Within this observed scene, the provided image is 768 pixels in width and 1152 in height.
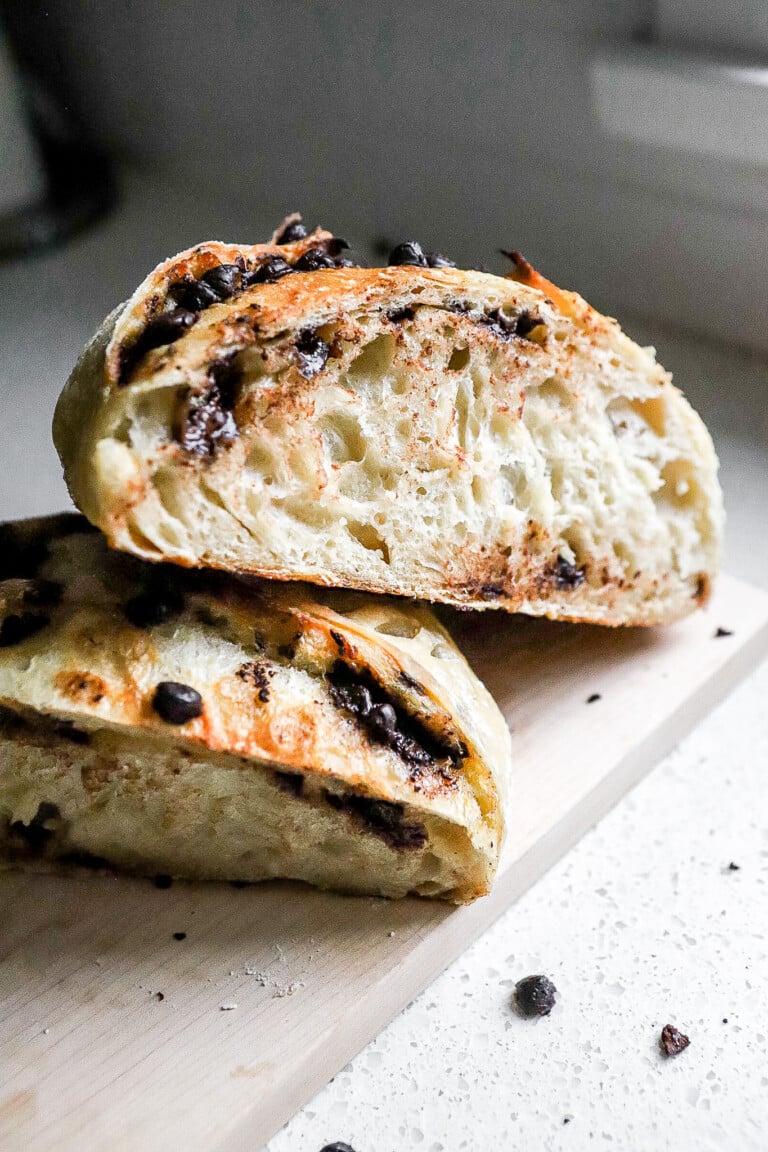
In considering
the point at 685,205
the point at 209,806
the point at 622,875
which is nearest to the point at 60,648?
the point at 209,806

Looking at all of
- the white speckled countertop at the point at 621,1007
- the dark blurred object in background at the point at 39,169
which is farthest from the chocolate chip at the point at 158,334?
the dark blurred object in background at the point at 39,169

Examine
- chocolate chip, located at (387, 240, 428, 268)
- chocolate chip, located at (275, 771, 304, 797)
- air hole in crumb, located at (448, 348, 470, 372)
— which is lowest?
chocolate chip, located at (275, 771, 304, 797)

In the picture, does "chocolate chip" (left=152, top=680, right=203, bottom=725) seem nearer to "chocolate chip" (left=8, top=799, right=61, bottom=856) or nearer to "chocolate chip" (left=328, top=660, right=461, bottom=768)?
"chocolate chip" (left=328, top=660, right=461, bottom=768)

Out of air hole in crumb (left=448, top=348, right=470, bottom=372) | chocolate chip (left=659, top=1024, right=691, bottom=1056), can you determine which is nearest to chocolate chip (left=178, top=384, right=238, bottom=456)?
air hole in crumb (left=448, top=348, right=470, bottom=372)

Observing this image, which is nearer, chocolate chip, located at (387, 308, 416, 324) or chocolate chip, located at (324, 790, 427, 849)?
chocolate chip, located at (324, 790, 427, 849)

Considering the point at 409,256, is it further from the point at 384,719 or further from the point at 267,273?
the point at 384,719

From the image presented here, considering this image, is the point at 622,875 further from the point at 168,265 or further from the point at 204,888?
the point at 168,265
